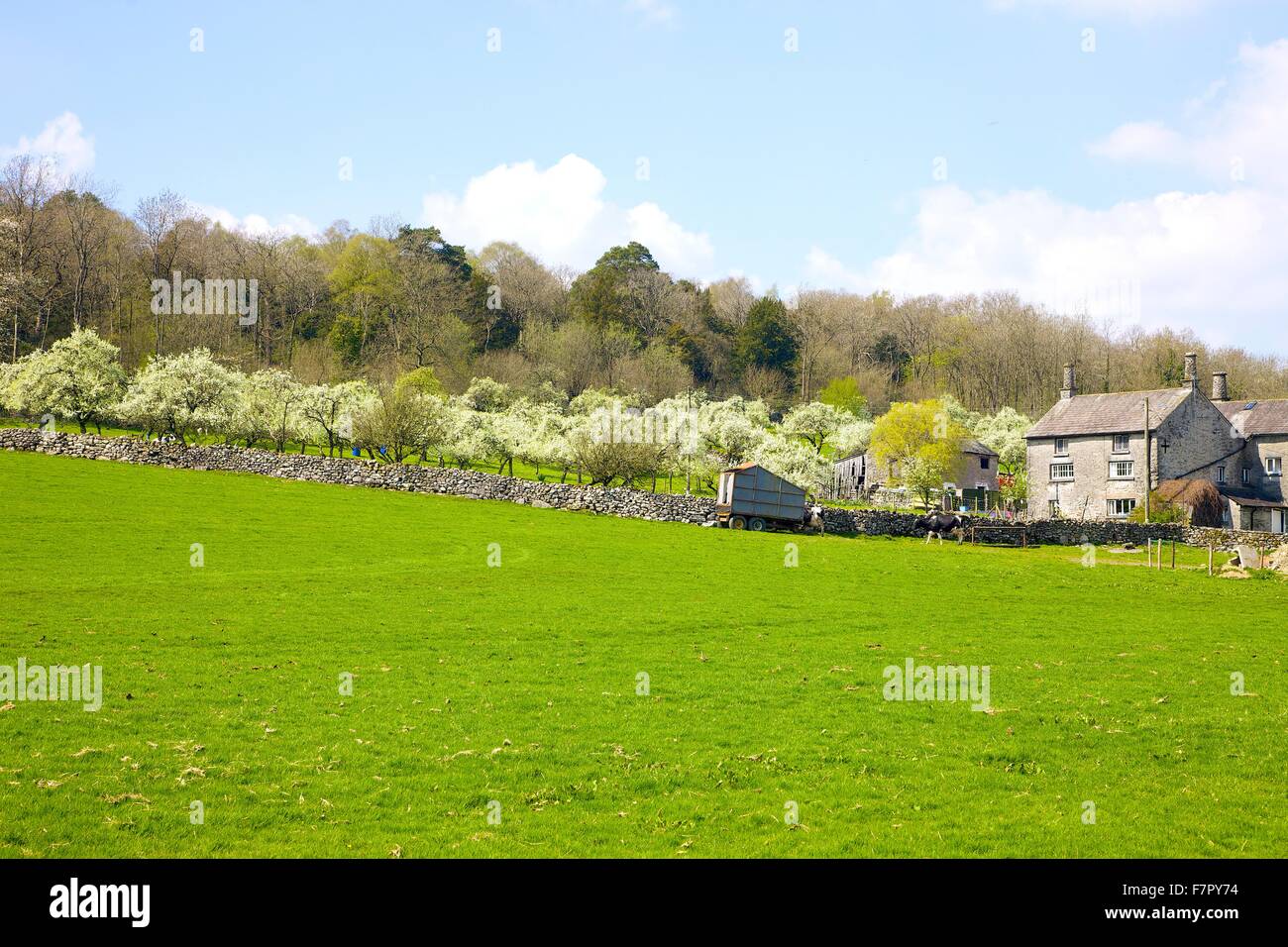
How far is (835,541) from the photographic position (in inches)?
2012

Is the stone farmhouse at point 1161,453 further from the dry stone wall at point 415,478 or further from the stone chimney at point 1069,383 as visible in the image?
the dry stone wall at point 415,478

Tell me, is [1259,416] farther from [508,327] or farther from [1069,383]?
[508,327]

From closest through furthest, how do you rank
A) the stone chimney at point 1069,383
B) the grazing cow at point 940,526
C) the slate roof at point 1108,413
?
1. the grazing cow at point 940,526
2. the slate roof at point 1108,413
3. the stone chimney at point 1069,383

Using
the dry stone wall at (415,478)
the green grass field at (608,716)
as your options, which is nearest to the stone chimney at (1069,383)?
the dry stone wall at (415,478)

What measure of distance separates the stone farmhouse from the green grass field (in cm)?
4441

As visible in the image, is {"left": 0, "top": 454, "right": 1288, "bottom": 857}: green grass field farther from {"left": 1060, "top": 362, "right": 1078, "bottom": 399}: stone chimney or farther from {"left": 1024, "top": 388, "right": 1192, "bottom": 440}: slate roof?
{"left": 1060, "top": 362, "right": 1078, "bottom": 399}: stone chimney

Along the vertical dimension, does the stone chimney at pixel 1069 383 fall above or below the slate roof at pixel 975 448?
above

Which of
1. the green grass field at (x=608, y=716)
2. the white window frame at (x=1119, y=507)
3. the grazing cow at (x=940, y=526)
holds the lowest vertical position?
→ the green grass field at (x=608, y=716)

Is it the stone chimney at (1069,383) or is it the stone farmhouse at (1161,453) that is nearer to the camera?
the stone farmhouse at (1161,453)

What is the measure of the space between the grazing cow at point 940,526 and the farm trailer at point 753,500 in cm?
898

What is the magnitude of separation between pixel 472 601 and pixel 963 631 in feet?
43.6

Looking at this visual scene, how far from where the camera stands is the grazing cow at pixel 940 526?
56938 mm

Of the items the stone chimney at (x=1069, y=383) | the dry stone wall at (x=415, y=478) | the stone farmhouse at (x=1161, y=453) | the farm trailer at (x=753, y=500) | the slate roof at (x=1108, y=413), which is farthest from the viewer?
the stone chimney at (x=1069, y=383)
